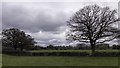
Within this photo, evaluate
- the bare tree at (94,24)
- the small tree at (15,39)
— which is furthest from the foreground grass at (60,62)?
the small tree at (15,39)

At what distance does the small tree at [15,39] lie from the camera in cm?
7050

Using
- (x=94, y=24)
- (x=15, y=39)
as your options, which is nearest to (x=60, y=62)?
(x=94, y=24)

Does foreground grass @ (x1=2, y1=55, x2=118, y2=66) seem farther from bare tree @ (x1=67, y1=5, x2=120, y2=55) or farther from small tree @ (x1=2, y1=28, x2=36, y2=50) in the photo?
small tree @ (x1=2, y1=28, x2=36, y2=50)

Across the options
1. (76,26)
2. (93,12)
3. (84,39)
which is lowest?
(84,39)

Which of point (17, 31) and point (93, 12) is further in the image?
point (17, 31)

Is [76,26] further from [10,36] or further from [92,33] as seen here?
[10,36]

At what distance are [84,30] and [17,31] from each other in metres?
38.2

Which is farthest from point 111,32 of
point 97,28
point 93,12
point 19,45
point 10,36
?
point 10,36

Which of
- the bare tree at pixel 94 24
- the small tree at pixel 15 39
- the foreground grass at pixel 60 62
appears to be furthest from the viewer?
the small tree at pixel 15 39

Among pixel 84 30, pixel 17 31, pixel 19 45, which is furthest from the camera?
pixel 17 31

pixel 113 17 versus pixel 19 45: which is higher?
pixel 113 17

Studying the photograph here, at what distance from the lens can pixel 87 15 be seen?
4556 cm

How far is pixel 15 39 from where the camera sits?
7138 centimetres

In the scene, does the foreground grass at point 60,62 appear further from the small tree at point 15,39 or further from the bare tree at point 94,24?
Result: the small tree at point 15,39
